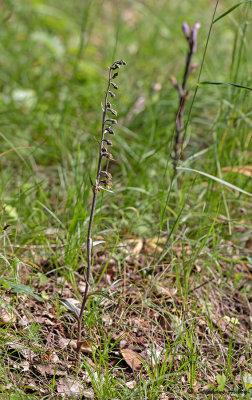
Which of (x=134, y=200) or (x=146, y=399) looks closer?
(x=146, y=399)

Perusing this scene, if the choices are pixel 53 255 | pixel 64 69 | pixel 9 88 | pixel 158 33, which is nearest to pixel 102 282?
pixel 53 255

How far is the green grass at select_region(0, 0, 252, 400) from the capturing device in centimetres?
201

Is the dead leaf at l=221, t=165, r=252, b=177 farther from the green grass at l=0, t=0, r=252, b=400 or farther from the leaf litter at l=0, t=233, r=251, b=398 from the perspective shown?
the leaf litter at l=0, t=233, r=251, b=398

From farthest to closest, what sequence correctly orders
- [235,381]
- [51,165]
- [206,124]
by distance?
[206,124]
[51,165]
[235,381]

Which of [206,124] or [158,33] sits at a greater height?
[158,33]

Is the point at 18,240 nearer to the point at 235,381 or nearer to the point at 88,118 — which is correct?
the point at 235,381

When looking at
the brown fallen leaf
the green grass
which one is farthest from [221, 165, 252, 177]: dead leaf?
the brown fallen leaf

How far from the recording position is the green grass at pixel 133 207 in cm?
201

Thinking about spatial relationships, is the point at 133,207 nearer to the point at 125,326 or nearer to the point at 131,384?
the point at 125,326

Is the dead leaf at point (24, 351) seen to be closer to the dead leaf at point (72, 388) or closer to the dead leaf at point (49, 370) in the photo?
the dead leaf at point (49, 370)

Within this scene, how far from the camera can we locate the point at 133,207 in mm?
2803

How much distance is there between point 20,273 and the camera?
234 cm

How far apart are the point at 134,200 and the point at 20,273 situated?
3.11 feet

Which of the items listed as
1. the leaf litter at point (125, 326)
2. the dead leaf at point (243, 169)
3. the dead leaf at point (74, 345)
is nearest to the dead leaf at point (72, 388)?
the leaf litter at point (125, 326)
